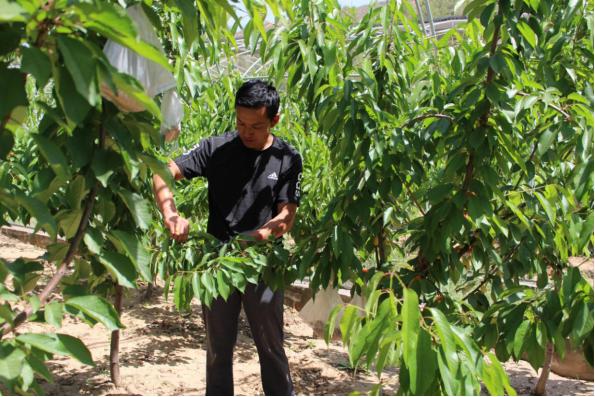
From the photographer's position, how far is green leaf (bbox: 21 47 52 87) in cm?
72

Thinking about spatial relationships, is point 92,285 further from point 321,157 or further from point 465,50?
point 465,50

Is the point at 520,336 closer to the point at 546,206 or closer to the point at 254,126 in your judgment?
the point at 546,206

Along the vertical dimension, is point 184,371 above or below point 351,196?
below

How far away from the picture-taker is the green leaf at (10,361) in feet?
2.59

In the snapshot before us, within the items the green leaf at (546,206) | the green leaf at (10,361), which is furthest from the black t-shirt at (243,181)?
the green leaf at (10,361)

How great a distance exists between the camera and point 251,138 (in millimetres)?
2490

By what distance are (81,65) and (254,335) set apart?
6.40 ft

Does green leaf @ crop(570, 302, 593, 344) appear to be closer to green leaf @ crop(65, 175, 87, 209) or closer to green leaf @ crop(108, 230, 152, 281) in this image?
green leaf @ crop(108, 230, 152, 281)

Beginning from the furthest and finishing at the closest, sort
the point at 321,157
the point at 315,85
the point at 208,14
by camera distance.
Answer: the point at 321,157 → the point at 315,85 → the point at 208,14

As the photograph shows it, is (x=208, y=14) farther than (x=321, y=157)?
No

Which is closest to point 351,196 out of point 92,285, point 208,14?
point 208,14

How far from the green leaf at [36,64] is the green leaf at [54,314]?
336 millimetres

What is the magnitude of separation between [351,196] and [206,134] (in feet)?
7.93

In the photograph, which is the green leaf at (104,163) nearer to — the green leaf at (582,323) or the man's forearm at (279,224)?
the green leaf at (582,323)
